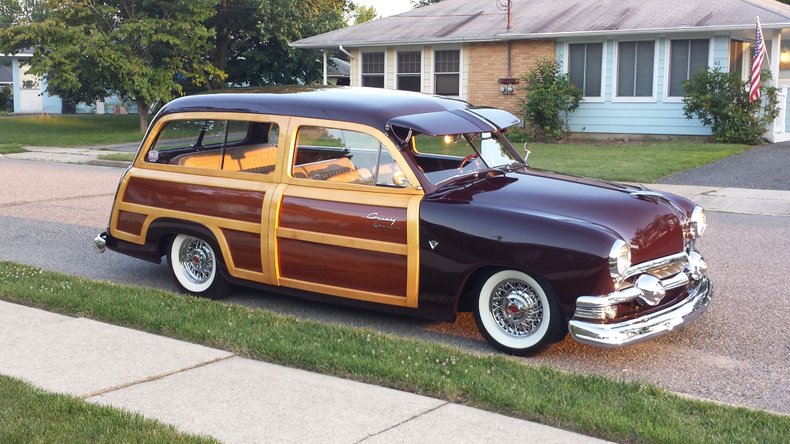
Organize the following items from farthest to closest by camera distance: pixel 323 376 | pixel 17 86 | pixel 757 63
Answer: pixel 17 86
pixel 757 63
pixel 323 376

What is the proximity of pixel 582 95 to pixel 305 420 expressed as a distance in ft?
67.1

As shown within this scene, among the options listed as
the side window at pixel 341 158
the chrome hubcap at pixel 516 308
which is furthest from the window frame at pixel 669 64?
the chrome hubcap at pixel 516 308

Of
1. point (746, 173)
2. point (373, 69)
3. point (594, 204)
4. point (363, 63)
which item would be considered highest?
point (363, 63)

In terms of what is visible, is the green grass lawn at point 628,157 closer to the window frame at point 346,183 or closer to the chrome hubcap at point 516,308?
the window frame at point 346,183

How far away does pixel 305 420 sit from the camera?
4.61 meters

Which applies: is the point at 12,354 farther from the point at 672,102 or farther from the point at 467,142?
the point at 672,102

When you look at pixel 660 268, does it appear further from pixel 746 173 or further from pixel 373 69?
pixel 373 69

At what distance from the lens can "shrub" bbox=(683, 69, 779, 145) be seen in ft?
69.2

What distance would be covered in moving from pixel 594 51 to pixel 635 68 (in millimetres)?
Answer: 1241

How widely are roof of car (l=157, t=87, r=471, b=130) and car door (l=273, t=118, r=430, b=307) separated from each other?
0.10 metres

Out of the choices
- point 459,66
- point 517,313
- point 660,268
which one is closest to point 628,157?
point 459,66

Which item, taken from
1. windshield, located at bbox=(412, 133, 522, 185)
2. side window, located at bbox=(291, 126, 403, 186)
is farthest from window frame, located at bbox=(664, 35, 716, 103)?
side window, located at bbox=(291, 126, 403, 186)

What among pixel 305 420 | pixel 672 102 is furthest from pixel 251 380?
pixel 672 102

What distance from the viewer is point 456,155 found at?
6961mm
